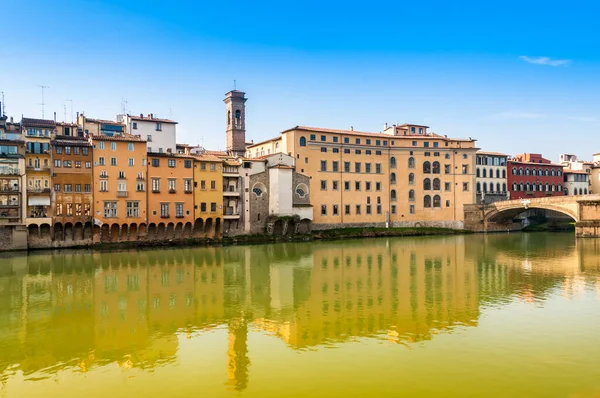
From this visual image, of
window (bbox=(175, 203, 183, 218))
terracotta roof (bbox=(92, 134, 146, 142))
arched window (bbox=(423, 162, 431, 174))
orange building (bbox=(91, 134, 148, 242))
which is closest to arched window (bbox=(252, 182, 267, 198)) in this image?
window (bbox=(175, 203, 183, 218))

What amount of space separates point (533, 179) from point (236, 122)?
50.6 meters

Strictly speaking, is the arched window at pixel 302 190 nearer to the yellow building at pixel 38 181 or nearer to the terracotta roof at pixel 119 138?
the terracotta roof at pixel 119 138

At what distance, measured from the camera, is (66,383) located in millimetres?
13570

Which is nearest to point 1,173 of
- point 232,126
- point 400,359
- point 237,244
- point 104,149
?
point 104,149

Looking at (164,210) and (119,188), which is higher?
(119,188)

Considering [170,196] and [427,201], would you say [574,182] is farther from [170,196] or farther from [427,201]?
[170,196]

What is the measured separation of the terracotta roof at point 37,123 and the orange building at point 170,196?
33.8 feet

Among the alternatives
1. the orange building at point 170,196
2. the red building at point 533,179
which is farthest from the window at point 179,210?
the red building at point 533,179

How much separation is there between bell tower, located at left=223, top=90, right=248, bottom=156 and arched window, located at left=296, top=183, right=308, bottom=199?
17.0 meters

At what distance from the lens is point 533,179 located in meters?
81.8

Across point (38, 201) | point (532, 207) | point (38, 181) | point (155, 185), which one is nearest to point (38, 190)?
point (38, 181)

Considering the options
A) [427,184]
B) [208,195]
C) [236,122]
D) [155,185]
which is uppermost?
[236,122]

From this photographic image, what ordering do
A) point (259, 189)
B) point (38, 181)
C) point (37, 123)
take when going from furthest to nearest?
point (259, 189), point (37, 123), point (38, 181)

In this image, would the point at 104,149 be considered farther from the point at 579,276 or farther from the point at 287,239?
the point at 579,276
